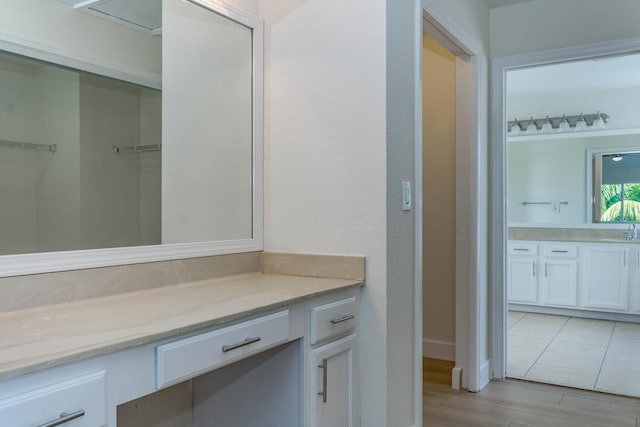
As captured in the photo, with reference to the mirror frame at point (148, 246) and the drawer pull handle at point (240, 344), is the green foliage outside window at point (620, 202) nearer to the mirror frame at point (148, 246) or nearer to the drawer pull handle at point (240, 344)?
the mirror frame at point (148, 246)

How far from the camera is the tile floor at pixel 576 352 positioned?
126 inches

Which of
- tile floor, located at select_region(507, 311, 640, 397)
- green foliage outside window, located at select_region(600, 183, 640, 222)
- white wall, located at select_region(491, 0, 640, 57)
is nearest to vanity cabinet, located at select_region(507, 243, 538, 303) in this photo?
tile floor, located at select_region(507, 311, 640, 397)

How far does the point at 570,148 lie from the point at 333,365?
5033mm

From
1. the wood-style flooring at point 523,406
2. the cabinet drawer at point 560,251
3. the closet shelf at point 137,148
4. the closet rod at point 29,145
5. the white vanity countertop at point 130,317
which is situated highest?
the closet shelf at point 137,148

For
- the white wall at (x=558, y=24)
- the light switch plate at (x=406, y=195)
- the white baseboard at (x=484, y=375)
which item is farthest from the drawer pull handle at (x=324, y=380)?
the white wall at (x=558, y=24)

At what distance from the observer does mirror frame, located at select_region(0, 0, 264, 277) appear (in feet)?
4.71

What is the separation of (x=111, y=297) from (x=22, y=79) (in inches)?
27.3

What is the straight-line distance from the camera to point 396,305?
6.61 ft

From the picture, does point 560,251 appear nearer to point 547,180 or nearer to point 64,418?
point 547,180

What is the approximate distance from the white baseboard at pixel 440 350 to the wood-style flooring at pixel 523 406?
405mm

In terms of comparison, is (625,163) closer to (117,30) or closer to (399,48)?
(399,48)

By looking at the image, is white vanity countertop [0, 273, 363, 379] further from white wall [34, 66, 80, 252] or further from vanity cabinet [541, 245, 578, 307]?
vanity cabinet [541, 245, 578, 307]

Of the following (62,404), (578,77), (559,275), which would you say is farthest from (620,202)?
(62,404)

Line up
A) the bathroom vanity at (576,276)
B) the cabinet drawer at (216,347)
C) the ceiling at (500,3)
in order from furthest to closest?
the bathroom vanity at (576,276) → the ceiling at (500,3) → the cabinet drawer at (216,347)
